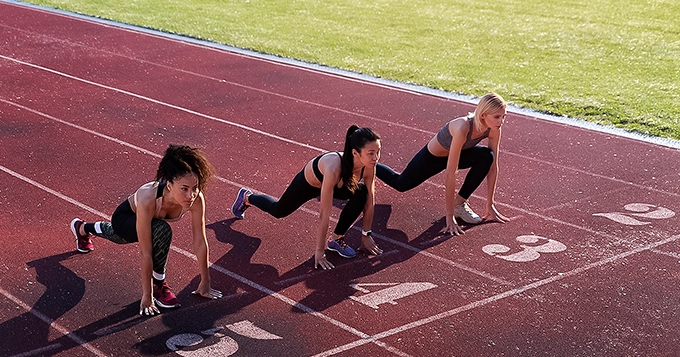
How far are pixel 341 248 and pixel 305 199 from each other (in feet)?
1.88

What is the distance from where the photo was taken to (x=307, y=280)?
703cm

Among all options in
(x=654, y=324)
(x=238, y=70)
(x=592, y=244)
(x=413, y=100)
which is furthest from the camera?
(x=238, y=70)

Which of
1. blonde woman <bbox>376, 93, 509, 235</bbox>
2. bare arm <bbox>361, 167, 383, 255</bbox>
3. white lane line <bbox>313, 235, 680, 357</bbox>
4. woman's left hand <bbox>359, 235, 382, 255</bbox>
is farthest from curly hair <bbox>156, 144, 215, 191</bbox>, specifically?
blonde woman <bbox>376, 93, 509, 235</bbox>

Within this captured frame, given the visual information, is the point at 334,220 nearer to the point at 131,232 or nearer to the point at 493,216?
the point at 493,216

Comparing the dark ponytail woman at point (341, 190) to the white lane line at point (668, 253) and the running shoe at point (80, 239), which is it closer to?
the running shoe at point (80, 239)

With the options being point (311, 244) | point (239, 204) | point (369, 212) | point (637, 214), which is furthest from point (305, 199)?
point (637, 214)

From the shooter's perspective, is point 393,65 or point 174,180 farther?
point 393,65

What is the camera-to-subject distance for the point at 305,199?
777cm

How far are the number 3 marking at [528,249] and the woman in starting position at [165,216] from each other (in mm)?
2519

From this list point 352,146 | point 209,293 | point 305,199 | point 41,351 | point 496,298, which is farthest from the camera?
point 305,199

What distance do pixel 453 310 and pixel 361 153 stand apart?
4.60 feet

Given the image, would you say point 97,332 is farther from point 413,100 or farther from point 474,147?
point 413,100

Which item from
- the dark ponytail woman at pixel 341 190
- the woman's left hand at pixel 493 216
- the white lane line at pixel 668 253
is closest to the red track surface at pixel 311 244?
the white lane line at pixel 668 253

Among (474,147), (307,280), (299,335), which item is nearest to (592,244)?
(474,147)
